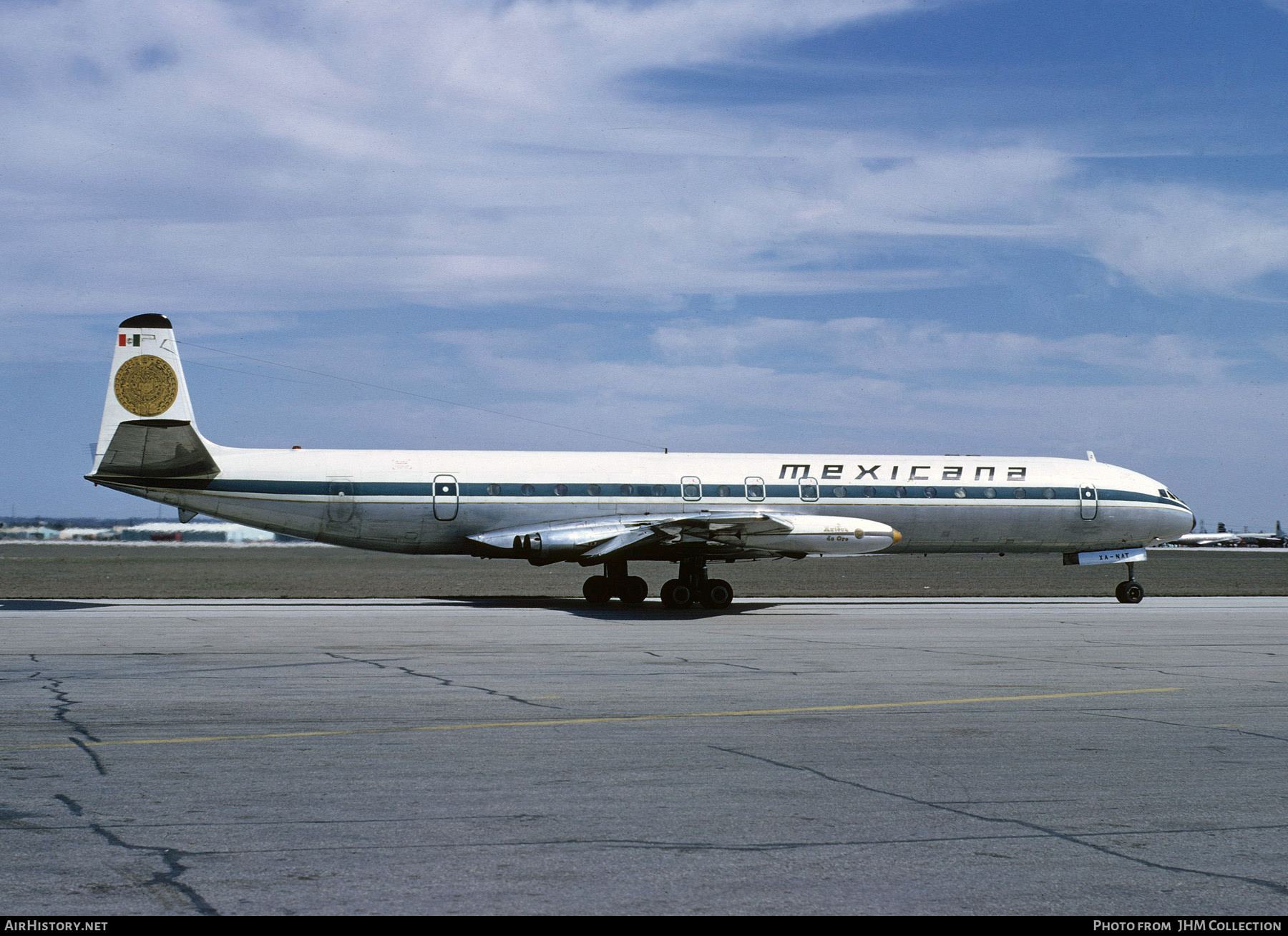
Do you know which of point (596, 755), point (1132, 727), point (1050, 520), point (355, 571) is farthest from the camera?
point (355, 571)

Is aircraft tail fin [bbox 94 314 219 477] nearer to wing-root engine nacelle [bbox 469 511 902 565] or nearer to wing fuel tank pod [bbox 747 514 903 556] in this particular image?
wing-root engine nacelle [bbox 469 511 902 565]

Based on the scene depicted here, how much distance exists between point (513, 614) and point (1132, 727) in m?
16.6

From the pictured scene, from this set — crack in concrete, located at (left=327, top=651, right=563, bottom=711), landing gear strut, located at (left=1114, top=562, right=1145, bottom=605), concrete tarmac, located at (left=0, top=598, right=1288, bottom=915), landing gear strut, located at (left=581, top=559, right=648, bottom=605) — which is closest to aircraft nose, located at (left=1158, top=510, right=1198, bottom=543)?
landing gear strut, located at (left=1114, top=562, right=1145, bottom=605)

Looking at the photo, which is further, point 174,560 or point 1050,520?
point 174,560

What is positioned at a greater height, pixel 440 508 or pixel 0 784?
pixel 440 508

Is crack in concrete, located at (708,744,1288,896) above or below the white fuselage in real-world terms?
below

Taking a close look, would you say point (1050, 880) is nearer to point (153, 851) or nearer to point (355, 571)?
point (153, 851)

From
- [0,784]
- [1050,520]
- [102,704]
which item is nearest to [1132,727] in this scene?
[0,784]

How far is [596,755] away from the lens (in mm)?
9125

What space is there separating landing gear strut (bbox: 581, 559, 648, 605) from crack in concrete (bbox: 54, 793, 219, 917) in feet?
76.5

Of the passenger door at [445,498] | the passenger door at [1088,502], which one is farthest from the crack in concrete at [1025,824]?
the passenger door at [1088,502]

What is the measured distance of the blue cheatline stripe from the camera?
91.1 ft

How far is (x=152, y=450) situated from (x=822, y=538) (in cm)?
1619
